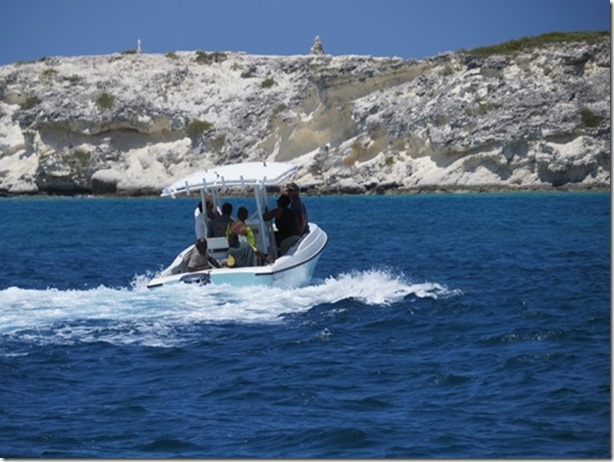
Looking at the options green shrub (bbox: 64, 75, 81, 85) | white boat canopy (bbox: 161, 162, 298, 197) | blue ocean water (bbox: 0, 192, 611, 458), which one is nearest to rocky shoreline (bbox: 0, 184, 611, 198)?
green shrub (bbox: 64, 75, 81, 85)

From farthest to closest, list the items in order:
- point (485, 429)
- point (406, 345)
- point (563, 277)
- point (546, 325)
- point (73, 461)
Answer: point (563, 277), point (546, 325), point (406, 345), point (485, 429), point (73, 461)

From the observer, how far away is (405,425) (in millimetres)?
11227

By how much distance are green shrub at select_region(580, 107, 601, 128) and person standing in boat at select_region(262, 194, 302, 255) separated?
48.1 metres

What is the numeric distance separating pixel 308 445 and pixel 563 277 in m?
13.6

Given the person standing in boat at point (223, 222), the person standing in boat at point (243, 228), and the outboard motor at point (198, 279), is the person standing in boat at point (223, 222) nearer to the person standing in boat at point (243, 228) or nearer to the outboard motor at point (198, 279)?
the person standing in boat at point (243, 228)

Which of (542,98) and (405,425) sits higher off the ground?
(542,98)

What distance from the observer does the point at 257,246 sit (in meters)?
20.8

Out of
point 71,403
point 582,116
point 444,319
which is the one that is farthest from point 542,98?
point 71,403

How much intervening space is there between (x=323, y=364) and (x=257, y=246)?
22.7 feet

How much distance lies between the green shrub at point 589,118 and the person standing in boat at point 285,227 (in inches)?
1896

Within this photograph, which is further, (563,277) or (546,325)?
(563,277)

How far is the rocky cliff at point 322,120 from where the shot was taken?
221ft

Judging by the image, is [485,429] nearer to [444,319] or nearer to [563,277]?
[444,319]

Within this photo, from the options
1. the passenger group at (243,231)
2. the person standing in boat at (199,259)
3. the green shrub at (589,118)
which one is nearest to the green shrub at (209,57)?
the green shrub at (589,118)
